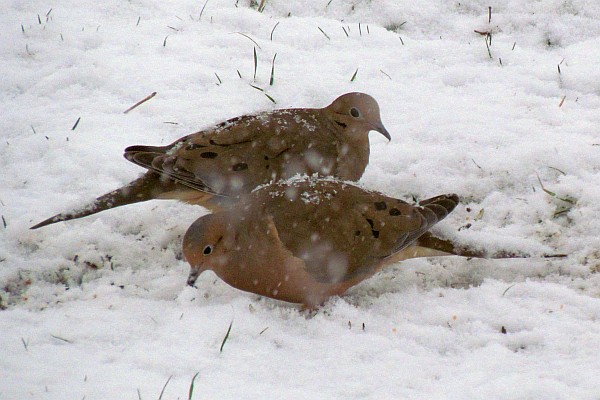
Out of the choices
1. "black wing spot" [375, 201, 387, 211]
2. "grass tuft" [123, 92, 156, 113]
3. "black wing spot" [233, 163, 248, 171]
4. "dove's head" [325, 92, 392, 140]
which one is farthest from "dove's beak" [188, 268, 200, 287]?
"grass tuft" [123, 92, 156, 113]

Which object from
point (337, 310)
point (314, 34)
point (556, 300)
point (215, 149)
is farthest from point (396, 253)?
point (314, 34)

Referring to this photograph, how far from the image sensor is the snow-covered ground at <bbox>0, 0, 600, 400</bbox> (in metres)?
3.13

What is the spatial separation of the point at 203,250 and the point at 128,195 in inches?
28.1

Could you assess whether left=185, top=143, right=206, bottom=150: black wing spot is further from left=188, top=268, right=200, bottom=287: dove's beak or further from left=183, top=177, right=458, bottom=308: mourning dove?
left=188, top=268, right=200, bottom=287: dove's beak

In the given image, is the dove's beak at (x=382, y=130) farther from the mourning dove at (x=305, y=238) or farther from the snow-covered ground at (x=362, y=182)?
the mourning dove at (x=305, y=238)

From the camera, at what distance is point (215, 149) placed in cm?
443

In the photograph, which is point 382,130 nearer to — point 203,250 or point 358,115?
point 358,115

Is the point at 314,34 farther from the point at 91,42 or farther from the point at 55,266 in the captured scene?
the point at 55,266

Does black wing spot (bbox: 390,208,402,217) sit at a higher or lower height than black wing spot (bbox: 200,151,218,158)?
higher

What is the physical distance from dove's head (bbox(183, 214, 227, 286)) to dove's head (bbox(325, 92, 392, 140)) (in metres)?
1.40

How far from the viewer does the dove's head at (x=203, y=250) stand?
3.77 m

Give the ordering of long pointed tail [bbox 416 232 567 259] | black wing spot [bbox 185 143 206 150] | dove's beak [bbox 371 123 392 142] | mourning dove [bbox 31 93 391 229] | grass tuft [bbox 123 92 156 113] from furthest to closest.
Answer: grass tuft [bbox 123 92 156 113] → dove's beak [bbox 371 123 392 142] → black wing spot [bbox 185 143 206 150] → mourning dove [bbox 31 93 391 229] → long pointed tail [bbox 416 232 567 259]

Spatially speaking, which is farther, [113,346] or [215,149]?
[215,149]

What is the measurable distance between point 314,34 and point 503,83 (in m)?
1.54
